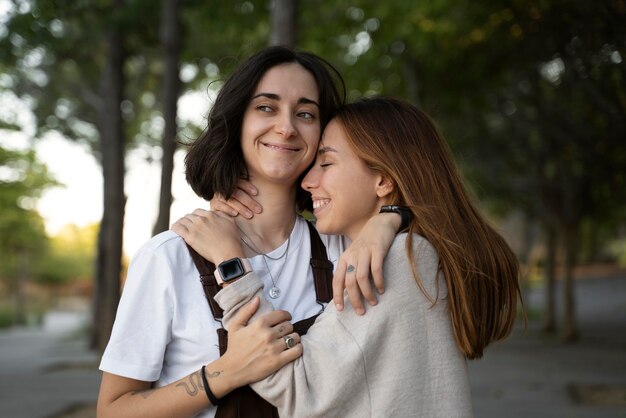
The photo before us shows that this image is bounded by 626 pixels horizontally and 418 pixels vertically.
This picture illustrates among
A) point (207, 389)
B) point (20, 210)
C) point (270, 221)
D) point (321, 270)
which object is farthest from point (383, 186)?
point (20, 210)

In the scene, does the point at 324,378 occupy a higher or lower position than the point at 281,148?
lower

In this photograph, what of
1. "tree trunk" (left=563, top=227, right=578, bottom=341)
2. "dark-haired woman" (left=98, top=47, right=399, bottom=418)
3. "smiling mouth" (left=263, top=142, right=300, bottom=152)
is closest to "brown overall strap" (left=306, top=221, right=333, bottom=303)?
"dark-haired woman" (left=98, top=47, right=399, bottom=418)

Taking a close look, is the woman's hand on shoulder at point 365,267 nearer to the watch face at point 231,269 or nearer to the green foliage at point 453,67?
the watch face at point 231,269

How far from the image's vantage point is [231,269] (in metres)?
2.50

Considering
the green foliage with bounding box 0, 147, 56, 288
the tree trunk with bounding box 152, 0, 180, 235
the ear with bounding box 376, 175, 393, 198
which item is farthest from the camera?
the green foliage with bounding box 0, 147, 56, 288

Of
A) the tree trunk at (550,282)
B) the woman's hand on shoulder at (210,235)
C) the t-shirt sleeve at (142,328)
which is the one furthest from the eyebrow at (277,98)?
the tree trunk at (550,282)

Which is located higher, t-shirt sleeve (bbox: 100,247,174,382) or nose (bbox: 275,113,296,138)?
nose (bbox: 275,113,296,138)

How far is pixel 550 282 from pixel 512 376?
785 centimetres

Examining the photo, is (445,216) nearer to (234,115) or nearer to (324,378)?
(324,378)

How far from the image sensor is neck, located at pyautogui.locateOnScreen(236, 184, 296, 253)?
114 inches

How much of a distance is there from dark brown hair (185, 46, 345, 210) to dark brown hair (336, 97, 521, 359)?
28 centimetres

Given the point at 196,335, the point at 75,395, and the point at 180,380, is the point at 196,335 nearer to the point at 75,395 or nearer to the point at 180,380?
the point at 180,380

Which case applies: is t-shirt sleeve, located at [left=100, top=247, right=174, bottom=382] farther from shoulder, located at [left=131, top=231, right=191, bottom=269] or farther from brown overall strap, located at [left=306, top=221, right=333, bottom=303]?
brown overall strap, located at [left=306, top=221, right=333, bottom=303]

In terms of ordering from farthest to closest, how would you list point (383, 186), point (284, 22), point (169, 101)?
point (169, 101) → point (284, 22) → point (383, 186)
